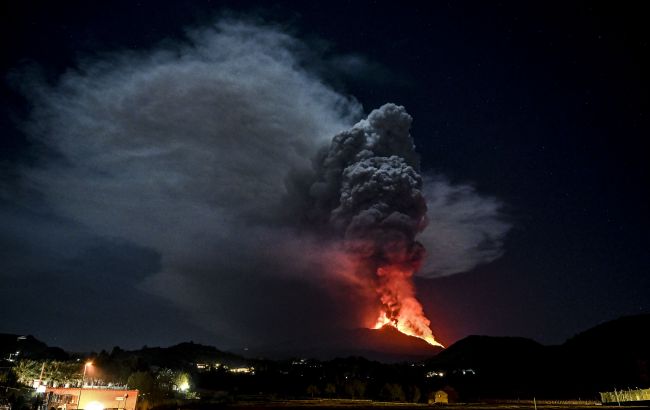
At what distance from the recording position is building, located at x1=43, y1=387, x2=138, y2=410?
47.8 m

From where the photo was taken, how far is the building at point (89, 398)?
157 feet

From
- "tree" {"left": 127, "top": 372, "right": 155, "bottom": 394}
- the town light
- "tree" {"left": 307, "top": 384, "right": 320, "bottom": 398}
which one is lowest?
the town light

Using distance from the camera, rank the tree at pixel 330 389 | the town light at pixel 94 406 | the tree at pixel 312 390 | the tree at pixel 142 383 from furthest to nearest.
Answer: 1. the tree at pixel 312 390
2. the tree at pixel 330 389
3. the tree at pixel 142 383
4. the town light at pixel 94 406

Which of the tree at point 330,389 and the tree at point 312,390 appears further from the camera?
the tree at point 312,390

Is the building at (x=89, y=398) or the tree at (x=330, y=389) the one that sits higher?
the tree at (x=330, y=389)

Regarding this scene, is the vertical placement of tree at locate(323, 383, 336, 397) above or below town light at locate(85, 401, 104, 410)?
above

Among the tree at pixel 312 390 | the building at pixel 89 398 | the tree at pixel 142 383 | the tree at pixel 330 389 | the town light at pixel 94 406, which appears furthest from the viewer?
the tree at pixel 312 390

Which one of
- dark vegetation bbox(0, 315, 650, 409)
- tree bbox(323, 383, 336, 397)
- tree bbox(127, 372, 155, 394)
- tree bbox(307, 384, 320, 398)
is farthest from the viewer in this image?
tree bbox(307, 384, 320, 398)

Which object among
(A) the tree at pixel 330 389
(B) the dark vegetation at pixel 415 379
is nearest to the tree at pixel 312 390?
(B) the dark vegetation at pixel 415 379

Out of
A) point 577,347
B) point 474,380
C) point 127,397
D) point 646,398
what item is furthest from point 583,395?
point 127,397

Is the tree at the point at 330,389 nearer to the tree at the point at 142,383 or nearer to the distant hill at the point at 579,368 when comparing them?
the distant hill at the point at 579,368

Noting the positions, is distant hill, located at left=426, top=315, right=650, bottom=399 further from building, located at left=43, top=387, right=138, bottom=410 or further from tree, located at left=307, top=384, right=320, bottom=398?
building, located at left=43, top=387, right=138, bottom=410

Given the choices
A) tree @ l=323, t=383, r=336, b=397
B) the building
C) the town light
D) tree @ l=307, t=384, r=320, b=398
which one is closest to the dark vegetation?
tree @ l=307, t=384, r=320, b=398

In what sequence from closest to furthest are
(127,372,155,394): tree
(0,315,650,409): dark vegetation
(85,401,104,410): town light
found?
(85,401,104,410): town light < (127,372,155,394): tree < (0,315,650,409): dark vegetation
